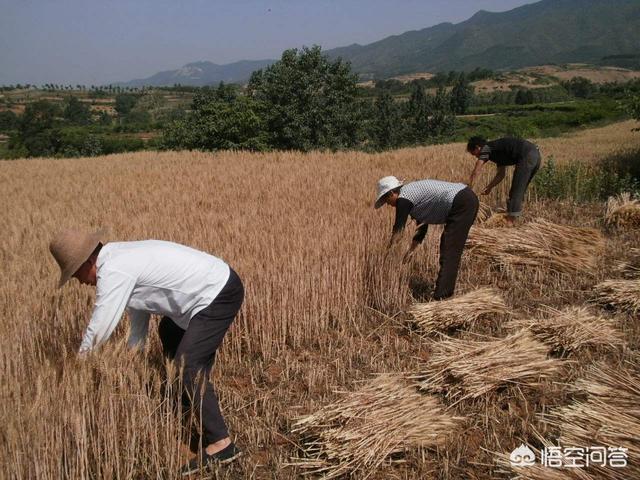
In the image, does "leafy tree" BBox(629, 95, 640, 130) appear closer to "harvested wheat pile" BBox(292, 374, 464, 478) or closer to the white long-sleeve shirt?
"harvested wheat pile" BBox(292, 374, 464, 478)

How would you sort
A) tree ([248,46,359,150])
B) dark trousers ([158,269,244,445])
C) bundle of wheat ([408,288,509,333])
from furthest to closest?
tree ([248,46,359,150])
bundle of wheat ([408,288,509,333])
dark trousers ([158,269,244,445])

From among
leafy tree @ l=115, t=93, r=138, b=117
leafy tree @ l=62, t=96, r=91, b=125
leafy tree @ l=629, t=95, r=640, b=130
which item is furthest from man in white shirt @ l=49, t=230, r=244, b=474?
leafy tree @ l=115, t=93, r=138, b=117

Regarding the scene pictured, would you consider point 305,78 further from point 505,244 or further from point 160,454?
point 160,454

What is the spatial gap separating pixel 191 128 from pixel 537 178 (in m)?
27.7

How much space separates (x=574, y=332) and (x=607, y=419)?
4.05 ft

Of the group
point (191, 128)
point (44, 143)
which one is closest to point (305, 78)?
point (191, 128)

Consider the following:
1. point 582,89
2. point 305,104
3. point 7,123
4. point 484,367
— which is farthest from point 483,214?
point 582,89

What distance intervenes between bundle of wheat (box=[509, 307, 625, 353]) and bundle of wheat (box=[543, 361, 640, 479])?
0.63m

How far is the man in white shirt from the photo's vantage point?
7.12ft

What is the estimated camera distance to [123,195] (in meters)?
8.45

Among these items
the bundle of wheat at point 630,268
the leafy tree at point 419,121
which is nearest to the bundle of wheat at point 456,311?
the bundle of wheat at point 630,268

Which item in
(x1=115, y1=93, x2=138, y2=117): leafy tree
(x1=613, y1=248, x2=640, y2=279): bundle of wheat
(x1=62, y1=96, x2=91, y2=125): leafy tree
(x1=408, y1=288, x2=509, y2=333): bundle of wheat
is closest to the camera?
(x1=408, y1=288, x2=509, y2=333): bundle of wheat

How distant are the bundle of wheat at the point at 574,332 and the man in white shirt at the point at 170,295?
2.41 meters

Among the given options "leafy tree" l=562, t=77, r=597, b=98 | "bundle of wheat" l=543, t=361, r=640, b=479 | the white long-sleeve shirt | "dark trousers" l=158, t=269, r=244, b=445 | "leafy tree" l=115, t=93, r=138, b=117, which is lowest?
"bundle of wheat" l=543, t=361, r=640, b=479
